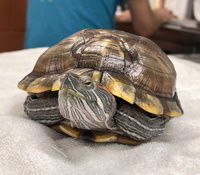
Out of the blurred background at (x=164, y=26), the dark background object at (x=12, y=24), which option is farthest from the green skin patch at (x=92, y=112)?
the dark background object at (x=12, y=24)

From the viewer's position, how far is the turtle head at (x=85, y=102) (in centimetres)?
68

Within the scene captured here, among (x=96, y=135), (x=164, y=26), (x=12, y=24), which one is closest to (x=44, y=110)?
(x=96, y=135)

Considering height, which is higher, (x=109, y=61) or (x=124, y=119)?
(x=109, y=61)

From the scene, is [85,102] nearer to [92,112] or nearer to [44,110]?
[92,112]

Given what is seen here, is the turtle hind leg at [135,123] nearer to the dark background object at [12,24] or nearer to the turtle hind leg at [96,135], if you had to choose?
the turtle hind leg at [96,135]

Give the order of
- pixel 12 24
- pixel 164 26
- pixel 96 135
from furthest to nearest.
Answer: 1. pixel 12 24
2. pixel 164 26
3. pixel 96 135

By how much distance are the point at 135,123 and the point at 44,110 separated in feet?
0.78

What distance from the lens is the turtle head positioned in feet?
2.23

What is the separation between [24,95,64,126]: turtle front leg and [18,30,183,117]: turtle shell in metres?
0.04

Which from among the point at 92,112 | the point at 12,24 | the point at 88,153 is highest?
the point at 92,112

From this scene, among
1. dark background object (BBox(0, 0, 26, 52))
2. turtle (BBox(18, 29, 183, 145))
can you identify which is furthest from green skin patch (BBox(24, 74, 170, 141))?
dark background object (BBox(0, 0, 26, 52))

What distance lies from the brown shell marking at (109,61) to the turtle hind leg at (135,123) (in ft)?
0.21

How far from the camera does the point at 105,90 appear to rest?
0.74m

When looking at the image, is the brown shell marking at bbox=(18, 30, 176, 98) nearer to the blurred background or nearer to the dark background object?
the blurred background
